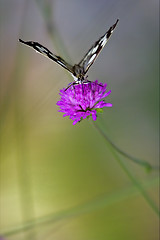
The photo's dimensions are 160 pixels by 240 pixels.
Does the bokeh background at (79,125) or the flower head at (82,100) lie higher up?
the bokeh background at (79,125)

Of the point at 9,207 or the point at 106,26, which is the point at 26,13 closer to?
the point at 106,26

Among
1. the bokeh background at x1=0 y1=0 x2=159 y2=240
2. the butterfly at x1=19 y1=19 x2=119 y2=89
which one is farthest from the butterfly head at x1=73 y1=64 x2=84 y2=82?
the bokeh background at x1=0 y1=0 x2=159 y2=240

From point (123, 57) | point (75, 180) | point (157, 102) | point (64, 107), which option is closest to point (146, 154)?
point (157, 102)

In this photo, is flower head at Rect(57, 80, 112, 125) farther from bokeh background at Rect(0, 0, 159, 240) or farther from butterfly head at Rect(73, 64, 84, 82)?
bokeh background at Rect(0, 0, 159, 240)

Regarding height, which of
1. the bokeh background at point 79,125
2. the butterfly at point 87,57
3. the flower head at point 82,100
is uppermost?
the bokeh background at point 79,125

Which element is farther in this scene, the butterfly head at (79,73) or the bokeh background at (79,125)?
the bokeh background at (79,125)

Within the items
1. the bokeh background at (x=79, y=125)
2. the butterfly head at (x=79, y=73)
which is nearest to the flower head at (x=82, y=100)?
the butterfly head at (x=79, y=73)

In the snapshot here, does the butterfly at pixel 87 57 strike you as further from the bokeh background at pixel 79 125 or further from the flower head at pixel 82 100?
the bokeh background at pixel 79 125
